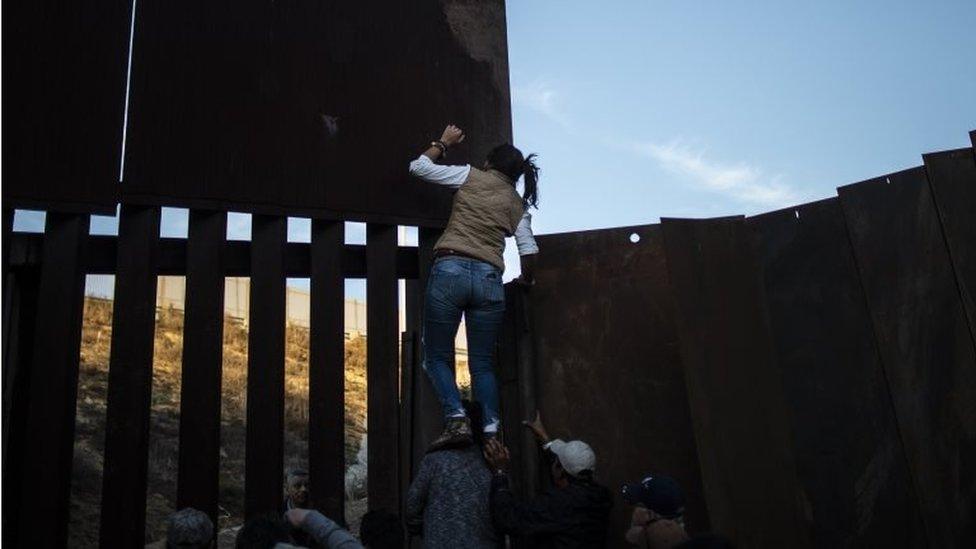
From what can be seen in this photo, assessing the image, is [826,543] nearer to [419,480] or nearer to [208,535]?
[419,480]

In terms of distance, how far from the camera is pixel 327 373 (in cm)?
405

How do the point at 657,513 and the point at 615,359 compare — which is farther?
the point at 615,359

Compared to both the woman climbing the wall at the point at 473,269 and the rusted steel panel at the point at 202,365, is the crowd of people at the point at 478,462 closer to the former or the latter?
the woman climbing the wall at the point at 473,269

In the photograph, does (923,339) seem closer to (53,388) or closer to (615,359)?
(615,359)

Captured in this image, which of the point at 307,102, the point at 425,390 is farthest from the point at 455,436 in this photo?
the point at 307,102

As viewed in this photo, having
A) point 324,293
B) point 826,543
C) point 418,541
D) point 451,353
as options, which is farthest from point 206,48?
point 826,543

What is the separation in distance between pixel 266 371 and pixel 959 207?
3.06m

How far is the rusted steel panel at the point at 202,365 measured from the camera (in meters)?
3.72

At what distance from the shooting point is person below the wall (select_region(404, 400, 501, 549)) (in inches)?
139

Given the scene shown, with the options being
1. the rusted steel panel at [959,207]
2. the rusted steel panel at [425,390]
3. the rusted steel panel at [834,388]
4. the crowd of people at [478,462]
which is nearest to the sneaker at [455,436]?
the crowd of people at [478,462]

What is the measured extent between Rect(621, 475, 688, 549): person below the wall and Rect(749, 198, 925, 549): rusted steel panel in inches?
26.1

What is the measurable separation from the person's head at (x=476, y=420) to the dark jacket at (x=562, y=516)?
37 centimetres

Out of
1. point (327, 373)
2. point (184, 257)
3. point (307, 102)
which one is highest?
point (307, 102)

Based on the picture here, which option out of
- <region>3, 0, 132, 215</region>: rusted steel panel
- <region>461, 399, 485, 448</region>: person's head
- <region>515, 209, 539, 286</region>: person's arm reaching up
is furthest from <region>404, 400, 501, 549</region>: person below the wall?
<region>3, 0, 132, 215</region>: rusted steel panel
